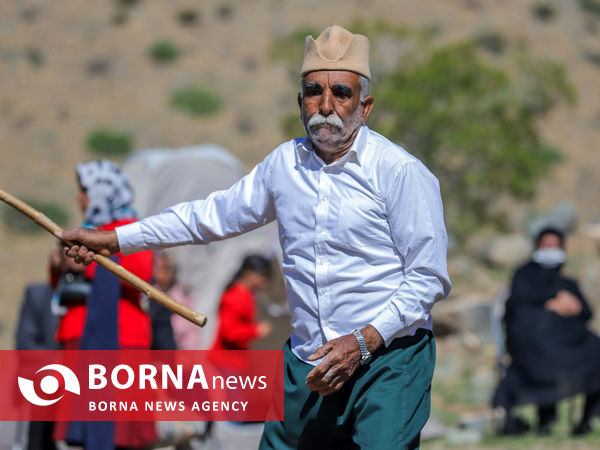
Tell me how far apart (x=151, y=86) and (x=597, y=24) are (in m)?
19.2

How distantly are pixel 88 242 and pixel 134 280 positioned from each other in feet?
0.71

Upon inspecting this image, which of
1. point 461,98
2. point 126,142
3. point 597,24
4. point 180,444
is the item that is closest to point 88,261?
point 180,444

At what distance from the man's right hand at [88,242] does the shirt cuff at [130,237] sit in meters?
0.02

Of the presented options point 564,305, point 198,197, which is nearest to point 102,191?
point 564,305

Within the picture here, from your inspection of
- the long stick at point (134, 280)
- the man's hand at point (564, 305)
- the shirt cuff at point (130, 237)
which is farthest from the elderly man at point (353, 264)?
the man's hand at point (564, 305)

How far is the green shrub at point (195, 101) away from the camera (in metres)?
30.4

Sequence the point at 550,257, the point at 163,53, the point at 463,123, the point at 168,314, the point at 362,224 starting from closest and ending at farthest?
the point at 362,224 < the point at 168,314 < the point at 550,257 < the point at 463,123 < the point at 163,53

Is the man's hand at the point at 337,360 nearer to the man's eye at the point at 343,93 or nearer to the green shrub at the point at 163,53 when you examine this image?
the man's eye at the point at 343,93

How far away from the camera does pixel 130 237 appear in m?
3.11

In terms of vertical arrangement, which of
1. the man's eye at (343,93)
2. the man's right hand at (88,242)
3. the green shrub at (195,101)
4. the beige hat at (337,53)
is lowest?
the man's right hand at (88,242)

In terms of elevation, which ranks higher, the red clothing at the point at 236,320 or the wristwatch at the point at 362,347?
the wristwatch at the point at 362,347

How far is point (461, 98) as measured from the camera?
1573cm

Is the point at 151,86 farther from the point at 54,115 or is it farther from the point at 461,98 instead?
the point at 461,98

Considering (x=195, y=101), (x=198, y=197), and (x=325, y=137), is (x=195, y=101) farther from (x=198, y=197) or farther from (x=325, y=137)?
(x=325, y=137)
